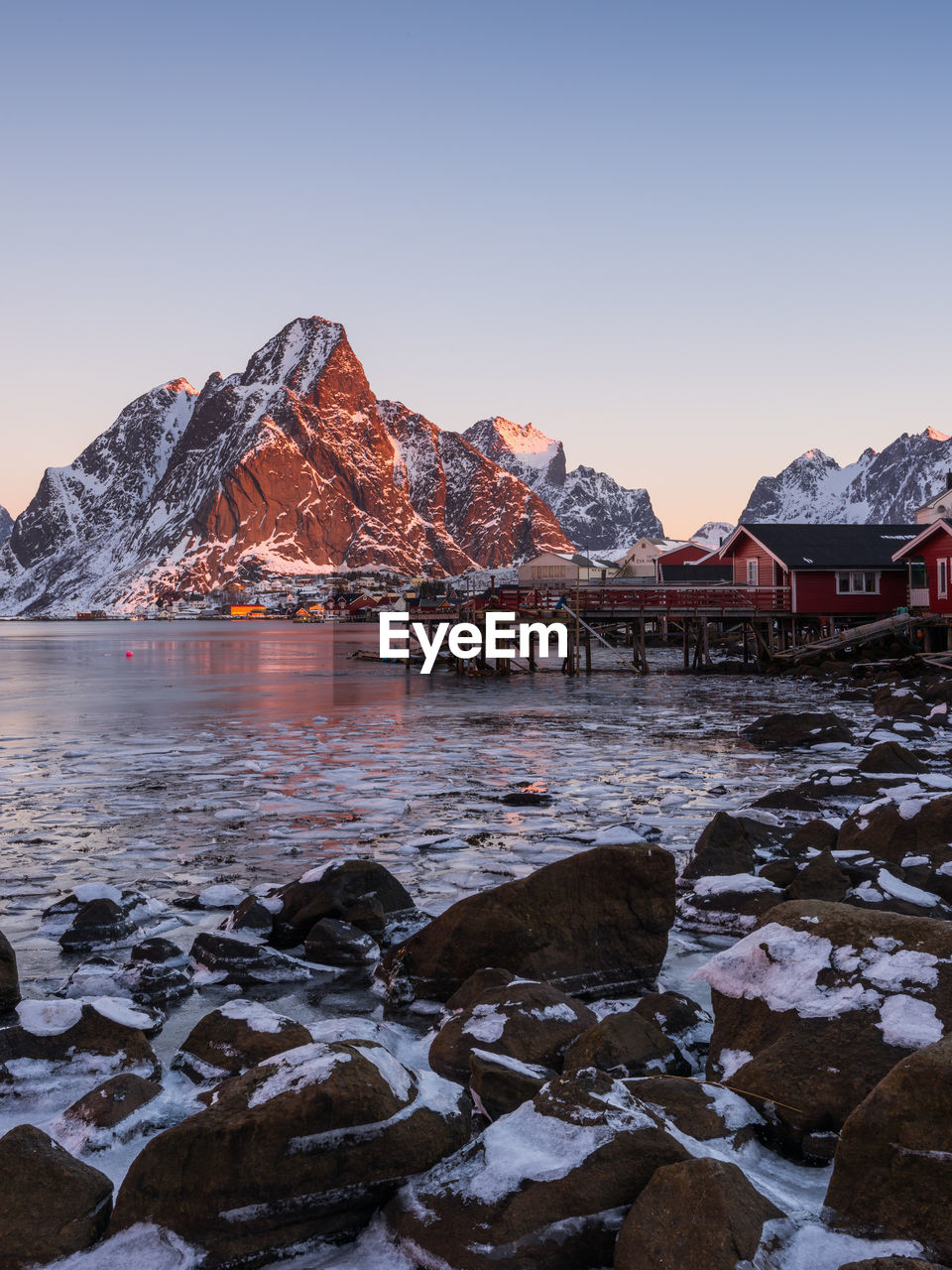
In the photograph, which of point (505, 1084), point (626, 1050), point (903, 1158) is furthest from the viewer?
point (626, 1050)

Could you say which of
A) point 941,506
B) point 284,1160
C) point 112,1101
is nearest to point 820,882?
point 284,1160

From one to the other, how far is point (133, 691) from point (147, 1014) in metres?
36.5

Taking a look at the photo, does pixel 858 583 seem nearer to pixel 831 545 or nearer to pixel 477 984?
pixel 831 545

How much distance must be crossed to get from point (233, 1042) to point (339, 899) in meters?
2.90

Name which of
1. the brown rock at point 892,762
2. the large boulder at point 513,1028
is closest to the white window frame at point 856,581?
the brown rock at point 892,762

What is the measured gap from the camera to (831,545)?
171 feet

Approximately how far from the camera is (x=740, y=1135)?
4762mm

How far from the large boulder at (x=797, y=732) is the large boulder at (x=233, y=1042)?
1622 centimetres

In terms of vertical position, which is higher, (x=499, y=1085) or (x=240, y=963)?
(x=499, y=1085)

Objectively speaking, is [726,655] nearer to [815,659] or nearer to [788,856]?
[815,659]

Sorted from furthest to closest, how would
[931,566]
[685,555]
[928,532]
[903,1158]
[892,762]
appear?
1. [685,555]
2. [931,566]
3. [928,532]
4. [892,762]
5. [903,1158]

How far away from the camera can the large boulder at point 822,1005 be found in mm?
4855

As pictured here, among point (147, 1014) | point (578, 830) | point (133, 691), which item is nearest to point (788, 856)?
point (578, 830)

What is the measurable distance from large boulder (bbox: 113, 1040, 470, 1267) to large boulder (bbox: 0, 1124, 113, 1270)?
0.13 m
